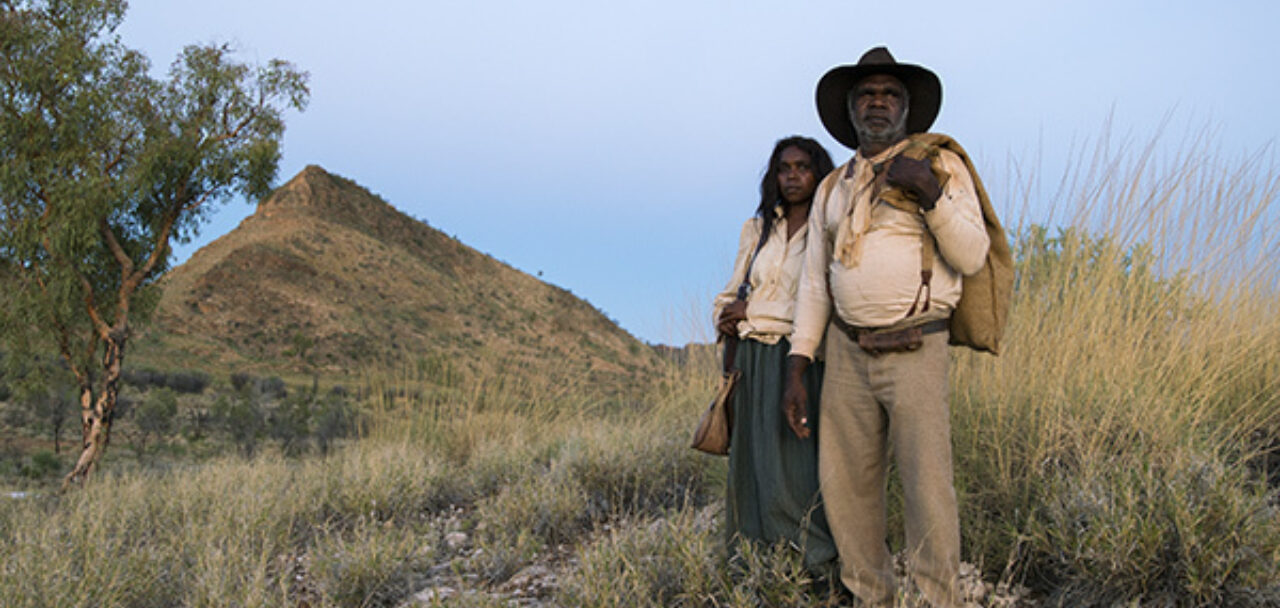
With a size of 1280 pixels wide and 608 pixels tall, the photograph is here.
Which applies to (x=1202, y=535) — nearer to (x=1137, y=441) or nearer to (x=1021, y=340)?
(x=1137, y=441)

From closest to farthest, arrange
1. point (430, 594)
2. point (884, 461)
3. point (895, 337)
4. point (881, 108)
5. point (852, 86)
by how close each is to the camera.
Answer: point (895, 337)
point (881, 108)
point (884, 461)
point (852, 86)
point (430, 594)

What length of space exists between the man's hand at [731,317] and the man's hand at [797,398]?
1.66 feet

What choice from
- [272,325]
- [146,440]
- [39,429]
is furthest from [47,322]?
[272,325]

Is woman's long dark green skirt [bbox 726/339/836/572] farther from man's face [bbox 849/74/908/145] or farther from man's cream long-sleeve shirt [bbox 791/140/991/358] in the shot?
man's face [bbox 849/74/908/145]

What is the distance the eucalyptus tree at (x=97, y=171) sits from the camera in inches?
434

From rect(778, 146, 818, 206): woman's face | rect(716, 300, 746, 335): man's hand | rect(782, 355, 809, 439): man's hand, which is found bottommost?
rect(782, 355, 809, 439): man's hand

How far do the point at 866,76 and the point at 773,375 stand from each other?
1206 mm

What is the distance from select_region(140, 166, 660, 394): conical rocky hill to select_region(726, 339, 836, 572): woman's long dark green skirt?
24315mm

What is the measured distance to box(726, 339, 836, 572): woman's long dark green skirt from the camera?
137 inches

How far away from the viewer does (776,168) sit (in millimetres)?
3787

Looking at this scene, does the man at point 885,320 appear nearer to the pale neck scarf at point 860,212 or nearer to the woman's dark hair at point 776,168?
the pale neck scarf at point 860,212

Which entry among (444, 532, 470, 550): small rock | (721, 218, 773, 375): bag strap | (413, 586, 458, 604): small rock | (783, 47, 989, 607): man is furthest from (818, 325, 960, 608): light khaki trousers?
(444, 532, 470, 550): small rock

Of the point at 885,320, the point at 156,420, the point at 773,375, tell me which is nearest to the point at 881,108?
the point at 885,320

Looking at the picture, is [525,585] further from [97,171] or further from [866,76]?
[97,171]
